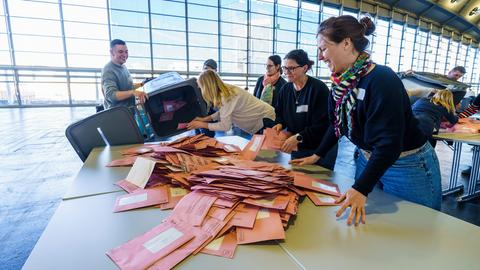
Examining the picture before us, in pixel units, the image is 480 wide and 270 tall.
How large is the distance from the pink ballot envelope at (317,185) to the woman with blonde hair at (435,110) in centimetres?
173

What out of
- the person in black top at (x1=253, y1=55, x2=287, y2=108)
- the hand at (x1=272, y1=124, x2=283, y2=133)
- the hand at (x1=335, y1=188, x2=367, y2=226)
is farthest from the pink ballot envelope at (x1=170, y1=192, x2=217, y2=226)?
the person in black top at (x1=253, y1=55, x2=287, y2=108)

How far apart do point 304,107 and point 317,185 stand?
2.57 ft

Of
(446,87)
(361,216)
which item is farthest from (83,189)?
(446,87)

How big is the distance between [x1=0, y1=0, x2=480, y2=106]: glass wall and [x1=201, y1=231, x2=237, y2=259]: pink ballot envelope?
6.74 meters

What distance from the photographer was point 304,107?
1.72 meters

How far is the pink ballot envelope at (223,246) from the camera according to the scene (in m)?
0.63

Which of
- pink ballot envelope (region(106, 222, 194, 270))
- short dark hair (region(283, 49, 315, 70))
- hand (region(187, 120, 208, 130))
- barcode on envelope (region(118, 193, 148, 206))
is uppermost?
short dark hair (region(283, 49, 315, 70))

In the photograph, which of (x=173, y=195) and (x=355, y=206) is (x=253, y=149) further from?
(x=355, y=206)

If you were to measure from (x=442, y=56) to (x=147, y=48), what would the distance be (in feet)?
54.9

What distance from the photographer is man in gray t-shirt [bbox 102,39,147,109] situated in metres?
2.35

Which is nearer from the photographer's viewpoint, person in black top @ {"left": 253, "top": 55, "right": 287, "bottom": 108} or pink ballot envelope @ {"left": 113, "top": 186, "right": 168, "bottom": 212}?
pink ballot envelope @ {"left": 113, "top": 186, "right": 168, "bottom": 212}

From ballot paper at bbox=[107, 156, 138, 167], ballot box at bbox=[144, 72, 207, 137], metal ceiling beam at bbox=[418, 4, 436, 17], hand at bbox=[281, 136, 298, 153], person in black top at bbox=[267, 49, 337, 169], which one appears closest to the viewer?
ballot paper at bbox=[107, 156, 138, 167]

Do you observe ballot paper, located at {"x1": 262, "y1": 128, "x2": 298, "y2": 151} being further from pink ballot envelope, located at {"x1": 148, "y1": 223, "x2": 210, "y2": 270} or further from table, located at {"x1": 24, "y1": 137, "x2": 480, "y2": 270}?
pink ballot envelope, located at {"x1": 148, "y1": 223, "x2": 210, "y2": 270}

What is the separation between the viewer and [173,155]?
1.21 meters
